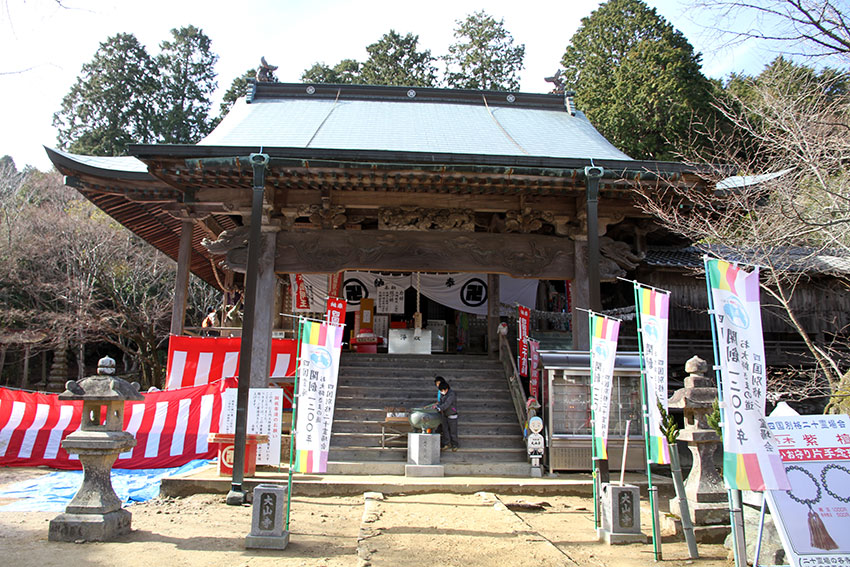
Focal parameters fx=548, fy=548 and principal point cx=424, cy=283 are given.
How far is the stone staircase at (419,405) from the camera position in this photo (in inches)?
368

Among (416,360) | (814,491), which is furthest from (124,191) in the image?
(814,491)

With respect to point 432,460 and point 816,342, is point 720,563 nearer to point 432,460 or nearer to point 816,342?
point 432,460

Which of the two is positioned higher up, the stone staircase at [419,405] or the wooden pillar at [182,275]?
the wooden pillar at [182,275]

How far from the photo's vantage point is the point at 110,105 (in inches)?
1209

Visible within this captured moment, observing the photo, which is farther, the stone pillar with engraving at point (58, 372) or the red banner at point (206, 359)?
the stone pillar with engraving at point (58, 372)

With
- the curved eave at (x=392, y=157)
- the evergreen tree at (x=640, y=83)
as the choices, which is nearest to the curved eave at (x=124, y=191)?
the curved eave at (x=392, y=157)

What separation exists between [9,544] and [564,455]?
7617mm

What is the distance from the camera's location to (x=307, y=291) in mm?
14281

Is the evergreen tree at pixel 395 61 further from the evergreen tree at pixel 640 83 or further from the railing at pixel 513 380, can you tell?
the railing at pixel 513 380

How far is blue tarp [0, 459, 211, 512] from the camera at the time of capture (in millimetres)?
7762

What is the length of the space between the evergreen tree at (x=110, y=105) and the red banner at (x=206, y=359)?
73.8ft

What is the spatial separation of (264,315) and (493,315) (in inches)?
249

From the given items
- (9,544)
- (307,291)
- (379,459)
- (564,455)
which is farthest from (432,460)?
(307,291)

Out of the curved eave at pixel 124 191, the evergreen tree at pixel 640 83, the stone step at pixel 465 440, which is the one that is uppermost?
the evergreen tree at pixel 640 83
